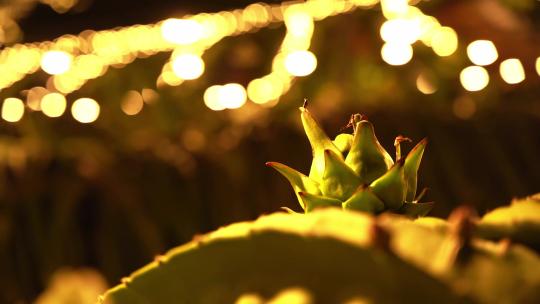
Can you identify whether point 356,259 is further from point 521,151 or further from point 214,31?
point 214,31

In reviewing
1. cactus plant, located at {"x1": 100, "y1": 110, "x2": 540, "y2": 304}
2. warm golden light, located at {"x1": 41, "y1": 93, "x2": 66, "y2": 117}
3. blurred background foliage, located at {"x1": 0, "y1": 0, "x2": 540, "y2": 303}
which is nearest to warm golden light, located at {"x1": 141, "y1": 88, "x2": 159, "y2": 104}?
blurred background foliage, located at {"x1": 0, "y1": 0, "x2": 540, "y2": 303}

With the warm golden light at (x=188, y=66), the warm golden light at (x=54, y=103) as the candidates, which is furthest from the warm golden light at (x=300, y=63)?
the warm golden light at (x=54, y=103)

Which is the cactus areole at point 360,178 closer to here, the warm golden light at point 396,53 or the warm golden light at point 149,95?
the warm golden light at point 149,95

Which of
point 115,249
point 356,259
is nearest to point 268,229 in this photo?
point 356,259

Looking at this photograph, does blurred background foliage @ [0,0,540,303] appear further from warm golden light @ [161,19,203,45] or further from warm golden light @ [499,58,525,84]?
Answer: warm golden light @ [161,19,203,45]

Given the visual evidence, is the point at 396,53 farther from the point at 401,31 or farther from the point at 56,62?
the point at 56,62

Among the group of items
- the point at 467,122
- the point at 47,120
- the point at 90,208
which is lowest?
the point at 467,122

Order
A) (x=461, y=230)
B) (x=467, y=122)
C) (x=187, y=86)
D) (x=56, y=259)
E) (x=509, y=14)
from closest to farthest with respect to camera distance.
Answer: (x=461, y=230)
(x=56, y=259)
(x=467, y=122)
(x=187, y=86)
(x=509, y=14)
